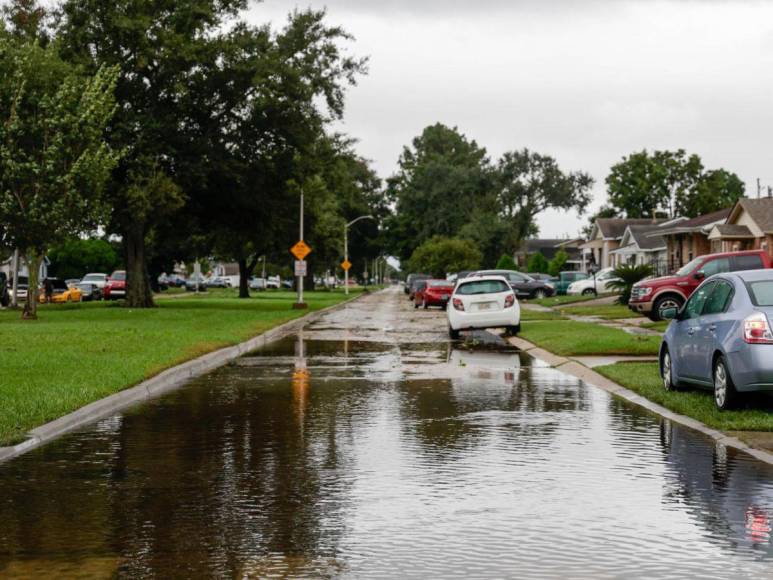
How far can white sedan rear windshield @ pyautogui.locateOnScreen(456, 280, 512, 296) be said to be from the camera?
97.1 ft

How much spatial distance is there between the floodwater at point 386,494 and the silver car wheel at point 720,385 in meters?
0.70

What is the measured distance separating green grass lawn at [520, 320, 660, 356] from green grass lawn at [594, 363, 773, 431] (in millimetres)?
4353

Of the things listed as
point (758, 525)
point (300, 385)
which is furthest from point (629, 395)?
point (758, 525)

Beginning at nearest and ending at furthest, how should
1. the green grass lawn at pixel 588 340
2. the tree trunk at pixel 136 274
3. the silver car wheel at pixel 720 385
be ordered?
the silver car wheel at pixel 720 385
the green grass lawn at pixel 588 340
the tree trunk at pixel 136 274

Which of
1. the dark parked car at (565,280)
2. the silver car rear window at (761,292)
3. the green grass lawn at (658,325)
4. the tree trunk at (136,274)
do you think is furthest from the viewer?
the dark parked car at (565,280)

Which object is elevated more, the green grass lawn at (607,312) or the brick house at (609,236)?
the brick house at (609,236)

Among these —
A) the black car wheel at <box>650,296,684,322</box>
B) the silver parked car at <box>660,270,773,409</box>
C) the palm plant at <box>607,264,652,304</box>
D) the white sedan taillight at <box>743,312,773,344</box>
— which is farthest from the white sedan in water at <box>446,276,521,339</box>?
the white sedan taillight at <box>743,312,773,344</box>

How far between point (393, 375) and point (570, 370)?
3.43 meters

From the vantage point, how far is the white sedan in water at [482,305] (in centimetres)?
2945

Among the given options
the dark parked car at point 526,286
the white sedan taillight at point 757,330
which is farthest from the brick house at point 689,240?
the white sedan taillight at point 757,330

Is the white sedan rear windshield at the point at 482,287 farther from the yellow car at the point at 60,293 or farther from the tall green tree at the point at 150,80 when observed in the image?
the yellow car at the point at 60,293

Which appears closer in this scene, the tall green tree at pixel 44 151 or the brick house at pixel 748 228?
the tall green tree at pixel 44 151

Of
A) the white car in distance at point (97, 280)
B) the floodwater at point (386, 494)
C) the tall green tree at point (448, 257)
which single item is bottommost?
the floodwater at point (386, 494)

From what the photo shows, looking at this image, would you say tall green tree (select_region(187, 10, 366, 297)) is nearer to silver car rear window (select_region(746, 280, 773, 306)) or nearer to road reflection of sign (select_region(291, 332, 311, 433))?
road reflection of sign (select_region(291, 332, 311, 433))
